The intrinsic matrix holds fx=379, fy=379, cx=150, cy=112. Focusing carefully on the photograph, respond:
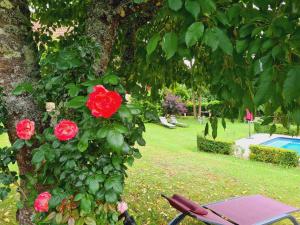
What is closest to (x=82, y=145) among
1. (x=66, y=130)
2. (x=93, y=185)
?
(x=66, y=130)

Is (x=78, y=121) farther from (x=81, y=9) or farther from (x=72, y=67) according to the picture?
(x=81, y=9)

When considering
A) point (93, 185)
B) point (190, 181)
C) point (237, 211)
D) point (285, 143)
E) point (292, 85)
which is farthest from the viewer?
point (285, 143)

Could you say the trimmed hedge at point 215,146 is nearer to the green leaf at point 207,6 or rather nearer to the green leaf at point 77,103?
the green leaf at point 77,103

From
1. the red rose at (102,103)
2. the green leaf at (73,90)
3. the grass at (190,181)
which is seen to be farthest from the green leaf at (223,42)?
the grass at (190,181)

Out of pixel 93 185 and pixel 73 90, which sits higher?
pixel 73 90

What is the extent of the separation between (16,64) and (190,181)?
5635 millimetres

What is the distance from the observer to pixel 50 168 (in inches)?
92.5

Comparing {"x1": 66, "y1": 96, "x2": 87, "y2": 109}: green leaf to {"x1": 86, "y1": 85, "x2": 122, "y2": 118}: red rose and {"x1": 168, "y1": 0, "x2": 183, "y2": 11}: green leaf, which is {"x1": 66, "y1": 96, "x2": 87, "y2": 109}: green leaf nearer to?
{"x1": 86, "y1": 85, "x2": 122, "y2": 118}: red rose

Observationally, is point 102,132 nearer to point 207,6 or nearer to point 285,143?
point 207,6

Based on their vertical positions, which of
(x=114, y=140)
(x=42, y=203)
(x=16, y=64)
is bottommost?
(x=42, y=203)

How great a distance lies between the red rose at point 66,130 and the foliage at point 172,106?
19.3 m

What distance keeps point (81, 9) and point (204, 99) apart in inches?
877

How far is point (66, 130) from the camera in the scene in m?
2.05

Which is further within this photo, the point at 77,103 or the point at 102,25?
the point at 102,25
